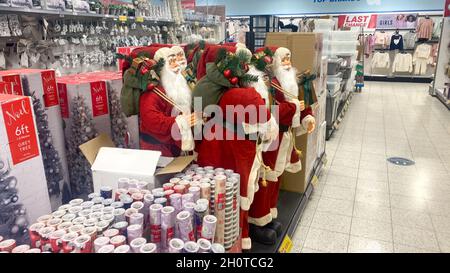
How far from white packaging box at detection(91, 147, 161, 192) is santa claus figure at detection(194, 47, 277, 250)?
14.5 inches

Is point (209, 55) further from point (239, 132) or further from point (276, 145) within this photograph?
point (276, 145)

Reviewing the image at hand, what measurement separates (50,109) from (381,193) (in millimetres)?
3158

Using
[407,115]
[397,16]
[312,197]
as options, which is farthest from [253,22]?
[397,16]

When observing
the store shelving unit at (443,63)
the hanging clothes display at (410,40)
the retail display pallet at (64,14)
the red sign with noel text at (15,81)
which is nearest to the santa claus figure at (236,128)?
the red sign with noel text at (15,81)

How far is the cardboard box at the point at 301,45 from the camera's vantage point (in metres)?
2.95

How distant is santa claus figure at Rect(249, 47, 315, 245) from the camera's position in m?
2.28

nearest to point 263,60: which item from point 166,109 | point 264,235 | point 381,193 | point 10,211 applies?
point 166,109

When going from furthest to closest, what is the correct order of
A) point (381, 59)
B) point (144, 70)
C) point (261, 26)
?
1. point (381, 59)
2. point (261, 26)
3. point (144, 70)

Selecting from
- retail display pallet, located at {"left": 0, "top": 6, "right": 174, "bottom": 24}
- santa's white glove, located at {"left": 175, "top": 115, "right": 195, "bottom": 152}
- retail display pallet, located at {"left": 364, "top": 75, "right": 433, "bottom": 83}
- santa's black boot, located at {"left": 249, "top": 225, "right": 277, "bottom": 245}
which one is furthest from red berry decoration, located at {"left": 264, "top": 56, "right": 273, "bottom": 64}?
retail display pallet, located at {"left": 364, "top": 75, "right": 433, "bottom": 83}

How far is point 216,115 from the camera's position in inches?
75.7

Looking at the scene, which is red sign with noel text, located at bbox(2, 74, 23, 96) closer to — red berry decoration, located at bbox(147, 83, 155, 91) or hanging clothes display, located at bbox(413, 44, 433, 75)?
red berry decoration, located at bbox(147, 83, 155, 91)

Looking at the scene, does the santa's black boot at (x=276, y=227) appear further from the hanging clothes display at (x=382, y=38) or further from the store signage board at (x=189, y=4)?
the hanging clothes display at (x=382, y=38)

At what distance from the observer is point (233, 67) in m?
1.80

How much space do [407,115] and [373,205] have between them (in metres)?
4.43
